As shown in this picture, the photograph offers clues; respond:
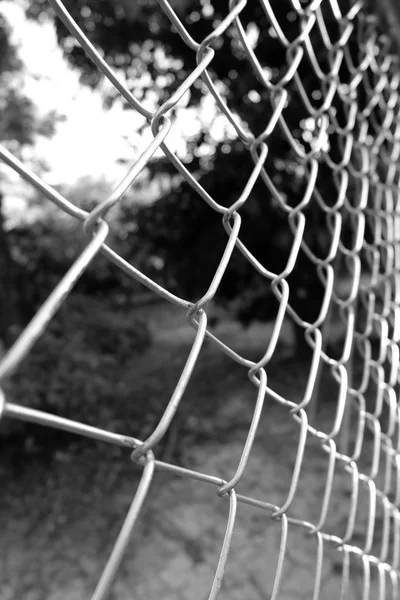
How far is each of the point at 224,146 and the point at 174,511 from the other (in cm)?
209

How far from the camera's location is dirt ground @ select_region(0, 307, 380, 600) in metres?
2.09

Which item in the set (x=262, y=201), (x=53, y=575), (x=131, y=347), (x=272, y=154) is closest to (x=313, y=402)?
(x=262, y=201)

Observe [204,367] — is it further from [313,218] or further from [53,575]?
[53,575]

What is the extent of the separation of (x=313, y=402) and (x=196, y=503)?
99 cm

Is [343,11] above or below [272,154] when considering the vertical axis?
below

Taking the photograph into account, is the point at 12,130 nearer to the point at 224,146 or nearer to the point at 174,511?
the point at 224,146

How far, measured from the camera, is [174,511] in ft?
8.24

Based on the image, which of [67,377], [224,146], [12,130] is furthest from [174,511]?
[12,130]

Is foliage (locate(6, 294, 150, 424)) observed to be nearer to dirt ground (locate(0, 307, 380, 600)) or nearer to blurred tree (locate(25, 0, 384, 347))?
dirt ground (locate(0, 307, 380, 600))

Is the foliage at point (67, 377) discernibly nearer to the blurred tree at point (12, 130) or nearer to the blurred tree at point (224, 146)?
the blurred tree at point (12, 130)

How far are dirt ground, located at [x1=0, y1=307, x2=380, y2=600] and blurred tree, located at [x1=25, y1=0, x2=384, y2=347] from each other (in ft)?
2.73

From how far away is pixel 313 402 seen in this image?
10.3 ft

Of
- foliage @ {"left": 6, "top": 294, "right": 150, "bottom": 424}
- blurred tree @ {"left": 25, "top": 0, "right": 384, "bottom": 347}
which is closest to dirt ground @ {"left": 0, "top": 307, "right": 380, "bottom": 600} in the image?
foliage @ {"left": 6, "top": 294, "right": 150, "bottom": 424}

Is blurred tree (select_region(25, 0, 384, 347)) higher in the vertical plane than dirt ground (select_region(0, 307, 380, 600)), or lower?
higher
